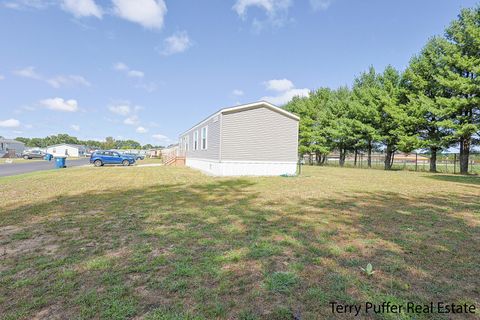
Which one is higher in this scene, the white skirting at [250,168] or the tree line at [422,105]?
the tree line at [422,105]

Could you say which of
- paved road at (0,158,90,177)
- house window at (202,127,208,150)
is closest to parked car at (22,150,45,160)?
paved road at (0,158,90,177)

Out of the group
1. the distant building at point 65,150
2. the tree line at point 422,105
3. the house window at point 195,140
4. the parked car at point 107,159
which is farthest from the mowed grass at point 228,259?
the distant building at point 65,150

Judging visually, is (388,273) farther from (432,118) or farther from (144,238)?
(432,118)

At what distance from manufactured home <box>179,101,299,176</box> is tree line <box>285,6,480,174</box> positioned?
38.6 feet

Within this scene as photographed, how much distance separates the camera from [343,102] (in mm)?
30375

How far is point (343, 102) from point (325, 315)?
A: 31312 millimetres

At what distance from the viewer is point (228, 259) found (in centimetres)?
347

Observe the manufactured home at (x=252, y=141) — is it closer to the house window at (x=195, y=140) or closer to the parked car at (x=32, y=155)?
the house window at (x=195, y=140)

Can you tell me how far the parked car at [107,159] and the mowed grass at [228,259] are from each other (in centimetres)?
1952

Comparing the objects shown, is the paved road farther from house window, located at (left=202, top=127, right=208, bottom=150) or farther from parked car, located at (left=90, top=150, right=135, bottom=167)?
house window, located at (left=202, top=127, right=208, bottom=150)

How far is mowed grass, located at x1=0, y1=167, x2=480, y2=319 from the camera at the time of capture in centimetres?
248

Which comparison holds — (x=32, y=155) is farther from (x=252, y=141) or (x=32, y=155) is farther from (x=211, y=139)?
(x=252, y=141)

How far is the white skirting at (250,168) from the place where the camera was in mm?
14562

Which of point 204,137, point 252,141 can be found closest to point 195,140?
point 204,137
